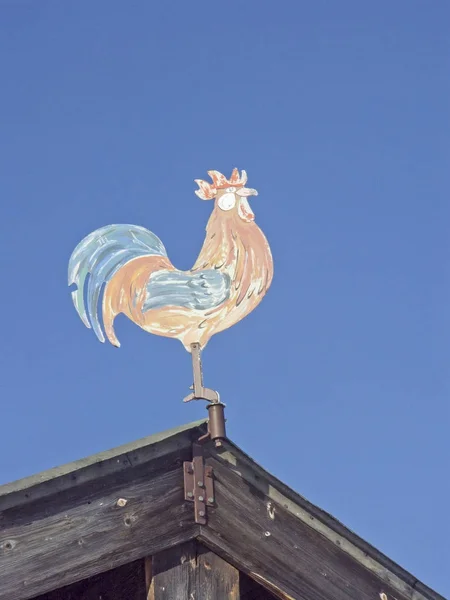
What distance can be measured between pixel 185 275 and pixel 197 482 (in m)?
0.96

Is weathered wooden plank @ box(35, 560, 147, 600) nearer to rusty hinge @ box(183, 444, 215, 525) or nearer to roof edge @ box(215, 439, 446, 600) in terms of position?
rusty hinge @ box(183, 444, 215, 525)

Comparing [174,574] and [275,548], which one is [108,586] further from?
[275,548]

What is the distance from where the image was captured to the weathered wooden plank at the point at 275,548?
4.12 m

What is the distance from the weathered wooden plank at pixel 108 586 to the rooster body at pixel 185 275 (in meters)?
0.95

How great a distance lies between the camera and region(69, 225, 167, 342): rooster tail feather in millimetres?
4906

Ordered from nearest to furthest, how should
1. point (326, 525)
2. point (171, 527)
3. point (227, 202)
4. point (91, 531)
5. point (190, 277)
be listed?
point (91, 531)
point (171, 527)
point (326, 525)
point (190, 277)
point (227, 202)

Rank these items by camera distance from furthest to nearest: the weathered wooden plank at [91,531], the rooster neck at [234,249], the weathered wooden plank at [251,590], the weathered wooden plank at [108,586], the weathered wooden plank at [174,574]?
the rooster neck at [234,249] < the weathered wooden plank at [251,590] < the weathered wooden plank at [108,586] < the weathered wooden plank at [174,574] < the weathered wooden plank at [91,531]

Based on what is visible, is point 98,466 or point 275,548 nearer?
point 98,466

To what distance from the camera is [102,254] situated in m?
5.03

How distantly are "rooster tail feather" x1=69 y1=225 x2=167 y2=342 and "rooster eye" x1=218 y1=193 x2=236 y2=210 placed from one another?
425 mm

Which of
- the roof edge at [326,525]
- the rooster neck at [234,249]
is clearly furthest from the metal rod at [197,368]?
the rooster neck at [234,249]

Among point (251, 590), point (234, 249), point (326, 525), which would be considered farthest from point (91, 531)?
point (234, 249)

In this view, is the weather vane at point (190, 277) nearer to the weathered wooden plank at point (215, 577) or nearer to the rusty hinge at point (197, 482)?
the rusty hinge at point (197, 482)

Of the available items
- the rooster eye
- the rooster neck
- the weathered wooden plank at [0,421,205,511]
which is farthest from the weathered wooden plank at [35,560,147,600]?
the rooster eye
